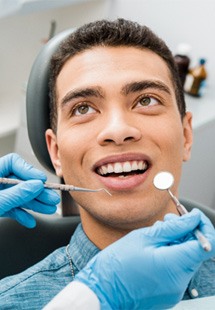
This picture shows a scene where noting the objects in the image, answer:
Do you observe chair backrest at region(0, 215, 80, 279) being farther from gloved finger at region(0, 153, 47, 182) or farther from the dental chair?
gloved finger at region(0, 153, 47, 182)

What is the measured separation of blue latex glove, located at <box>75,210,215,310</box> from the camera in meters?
1.10

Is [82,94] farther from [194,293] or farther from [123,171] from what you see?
[194,293]

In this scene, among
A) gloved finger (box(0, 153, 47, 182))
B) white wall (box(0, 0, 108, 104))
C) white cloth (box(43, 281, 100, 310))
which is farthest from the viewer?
white wall (box(0, 0, 108, 104))

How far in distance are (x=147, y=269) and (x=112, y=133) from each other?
1.21 ft

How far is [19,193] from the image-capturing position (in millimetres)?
1429

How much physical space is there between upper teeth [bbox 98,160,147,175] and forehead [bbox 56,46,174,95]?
22 centimetres

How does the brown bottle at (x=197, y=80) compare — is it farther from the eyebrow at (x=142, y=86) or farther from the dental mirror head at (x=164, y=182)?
the dental mirror head at (x=164, y=182)

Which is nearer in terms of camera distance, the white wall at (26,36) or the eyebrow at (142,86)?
the eyebrow at (142,86)

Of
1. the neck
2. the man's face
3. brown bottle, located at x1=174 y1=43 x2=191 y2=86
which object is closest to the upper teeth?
the man's face

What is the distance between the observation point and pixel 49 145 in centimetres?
159

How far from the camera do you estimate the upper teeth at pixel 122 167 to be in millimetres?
1348

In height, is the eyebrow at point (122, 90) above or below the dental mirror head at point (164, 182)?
above

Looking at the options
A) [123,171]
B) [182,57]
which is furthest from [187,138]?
[182,57]

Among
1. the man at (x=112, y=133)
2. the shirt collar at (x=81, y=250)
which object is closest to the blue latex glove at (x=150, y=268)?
the man at (x=112, y=133)
